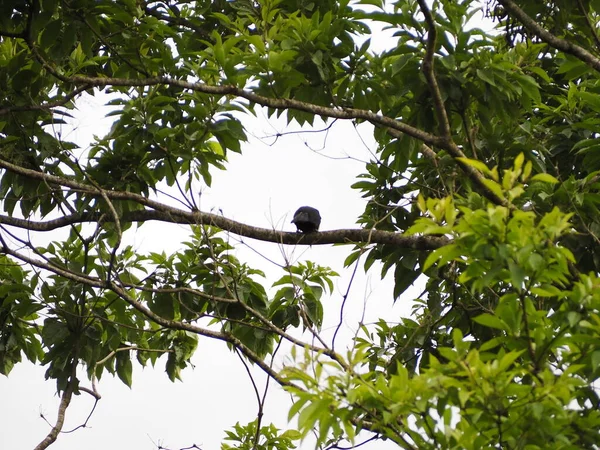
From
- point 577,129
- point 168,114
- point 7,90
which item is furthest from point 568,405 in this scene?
point 7,90

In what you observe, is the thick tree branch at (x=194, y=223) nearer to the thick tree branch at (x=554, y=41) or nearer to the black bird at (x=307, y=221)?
the black bird at (x=307, y=221)

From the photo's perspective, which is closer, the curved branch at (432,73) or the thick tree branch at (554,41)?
the curved branch at (432,73)

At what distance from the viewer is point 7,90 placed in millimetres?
4824

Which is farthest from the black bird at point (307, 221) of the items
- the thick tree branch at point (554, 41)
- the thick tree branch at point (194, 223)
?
the thick tree branch at point (554, 41)

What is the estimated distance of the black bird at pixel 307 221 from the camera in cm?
469

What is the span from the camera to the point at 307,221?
469 cm

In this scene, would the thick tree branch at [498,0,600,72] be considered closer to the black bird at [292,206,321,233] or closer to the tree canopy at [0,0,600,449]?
the tree canopy at [0,0,600,449]

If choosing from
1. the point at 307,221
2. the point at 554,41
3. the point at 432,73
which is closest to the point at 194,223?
the point at 307,221

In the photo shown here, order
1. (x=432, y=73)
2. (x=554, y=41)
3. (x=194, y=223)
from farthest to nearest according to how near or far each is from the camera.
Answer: (x=194, y=223) → (x=554, y=41) → (x=432, y=73)

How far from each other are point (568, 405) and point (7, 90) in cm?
351

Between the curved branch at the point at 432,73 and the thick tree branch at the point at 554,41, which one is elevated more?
the thick tree branch at the point at 554,41

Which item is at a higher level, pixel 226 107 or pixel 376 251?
pixel 226 107

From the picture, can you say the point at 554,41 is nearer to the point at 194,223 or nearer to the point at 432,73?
the point at 432,73

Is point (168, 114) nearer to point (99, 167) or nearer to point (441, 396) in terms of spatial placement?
point (99, 167)
